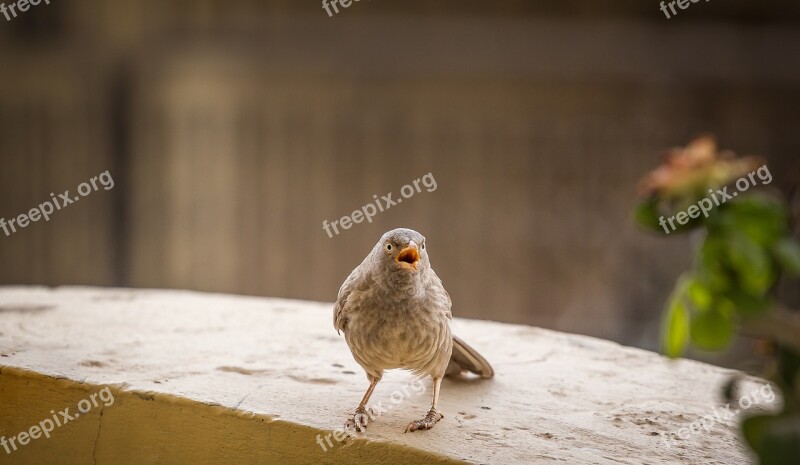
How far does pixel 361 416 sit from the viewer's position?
7.97 ft

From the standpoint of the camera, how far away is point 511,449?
2273 millimetres

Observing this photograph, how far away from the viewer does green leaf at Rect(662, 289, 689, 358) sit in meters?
1.30

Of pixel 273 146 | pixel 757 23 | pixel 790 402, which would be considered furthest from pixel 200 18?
pixel 790 402

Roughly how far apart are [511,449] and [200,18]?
4.82 metres

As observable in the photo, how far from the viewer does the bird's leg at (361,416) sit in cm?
237

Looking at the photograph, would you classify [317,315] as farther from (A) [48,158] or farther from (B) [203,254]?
(A) [48,158]
